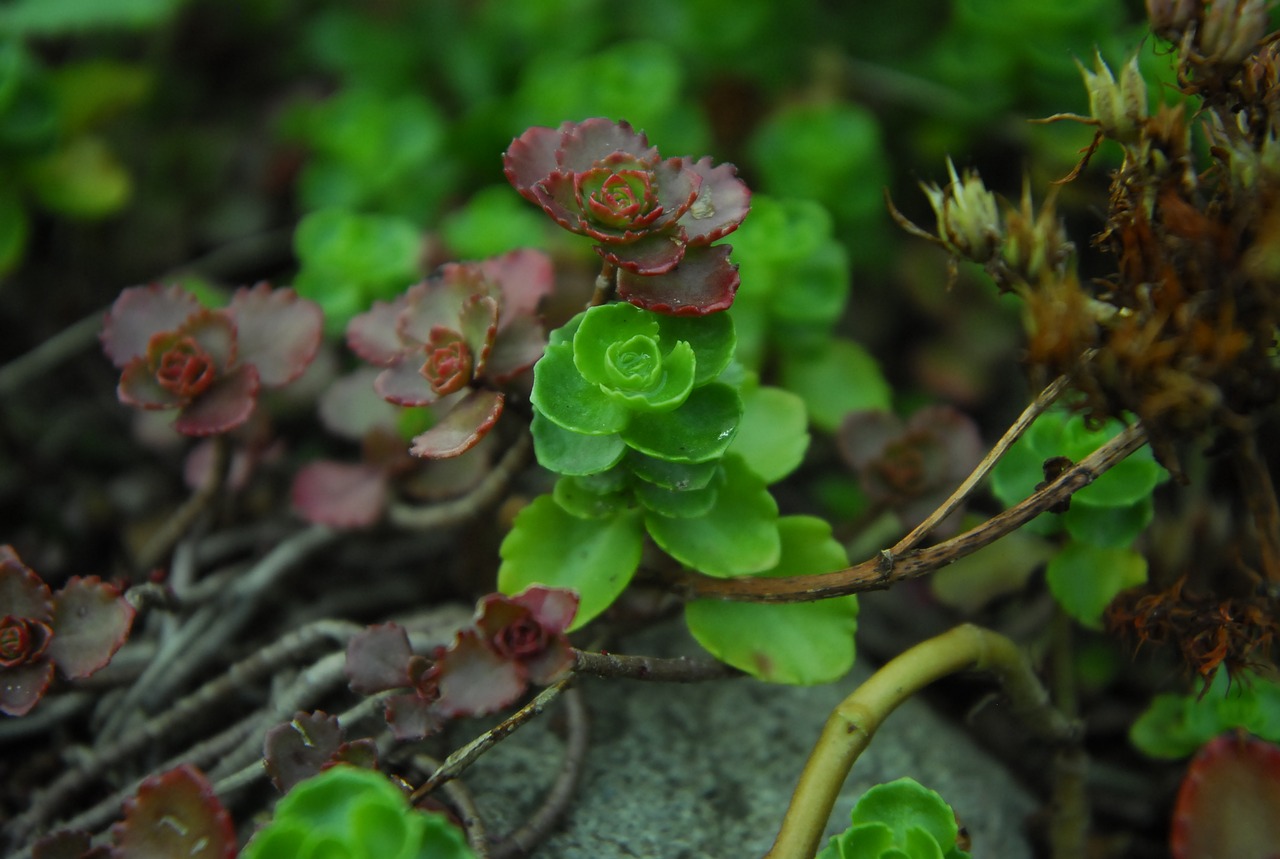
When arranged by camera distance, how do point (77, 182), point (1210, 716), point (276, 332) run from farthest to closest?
point (77, 182) → point (276, 332) → point (1210, 716)

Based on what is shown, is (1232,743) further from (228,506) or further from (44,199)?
(44,199)

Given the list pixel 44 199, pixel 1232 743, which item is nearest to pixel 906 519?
pixel 1232 743

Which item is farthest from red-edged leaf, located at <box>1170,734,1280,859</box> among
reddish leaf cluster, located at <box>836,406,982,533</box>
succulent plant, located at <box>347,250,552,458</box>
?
succulent plant, located at <box>347,250,552,458</box>

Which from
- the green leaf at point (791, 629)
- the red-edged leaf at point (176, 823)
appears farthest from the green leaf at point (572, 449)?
the red-edged leaf at point (176, 823)

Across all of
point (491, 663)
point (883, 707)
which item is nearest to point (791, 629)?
point (883, 707)

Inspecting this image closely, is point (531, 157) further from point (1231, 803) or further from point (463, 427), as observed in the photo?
point (1231, 803)

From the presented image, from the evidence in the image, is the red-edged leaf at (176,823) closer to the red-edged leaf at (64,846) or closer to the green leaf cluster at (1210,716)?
the red-edged leaf at (64,846)
